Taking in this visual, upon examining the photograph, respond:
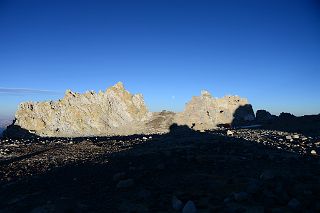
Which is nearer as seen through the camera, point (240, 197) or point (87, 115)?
point (240, 197)

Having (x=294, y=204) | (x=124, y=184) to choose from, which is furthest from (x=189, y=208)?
(x=124, y=184)

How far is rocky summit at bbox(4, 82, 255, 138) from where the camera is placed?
74.6m

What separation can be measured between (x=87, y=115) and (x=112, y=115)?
6241mm

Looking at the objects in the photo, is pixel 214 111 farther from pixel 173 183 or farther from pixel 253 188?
pixel 253 188

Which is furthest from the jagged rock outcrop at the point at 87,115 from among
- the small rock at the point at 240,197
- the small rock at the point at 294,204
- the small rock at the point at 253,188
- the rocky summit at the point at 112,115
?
the small rock at the point at 294,204

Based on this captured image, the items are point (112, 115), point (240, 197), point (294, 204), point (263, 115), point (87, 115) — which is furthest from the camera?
point (263, 115)

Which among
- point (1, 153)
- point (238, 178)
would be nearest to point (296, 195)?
point (238, 178)

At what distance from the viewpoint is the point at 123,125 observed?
8294 centimetres

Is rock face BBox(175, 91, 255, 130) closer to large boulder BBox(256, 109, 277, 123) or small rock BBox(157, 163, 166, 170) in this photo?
large boulder BBox(256, 109, 277, 123)

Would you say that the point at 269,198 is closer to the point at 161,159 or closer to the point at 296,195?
the point at 296,195

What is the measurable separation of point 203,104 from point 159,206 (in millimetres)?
74888

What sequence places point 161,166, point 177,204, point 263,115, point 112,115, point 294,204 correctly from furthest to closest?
point 263,115 < point 112,115 < point 161,166 < point 177,204 < point 294,204

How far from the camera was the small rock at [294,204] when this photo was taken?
12.4 meters

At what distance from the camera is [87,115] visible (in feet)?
265
